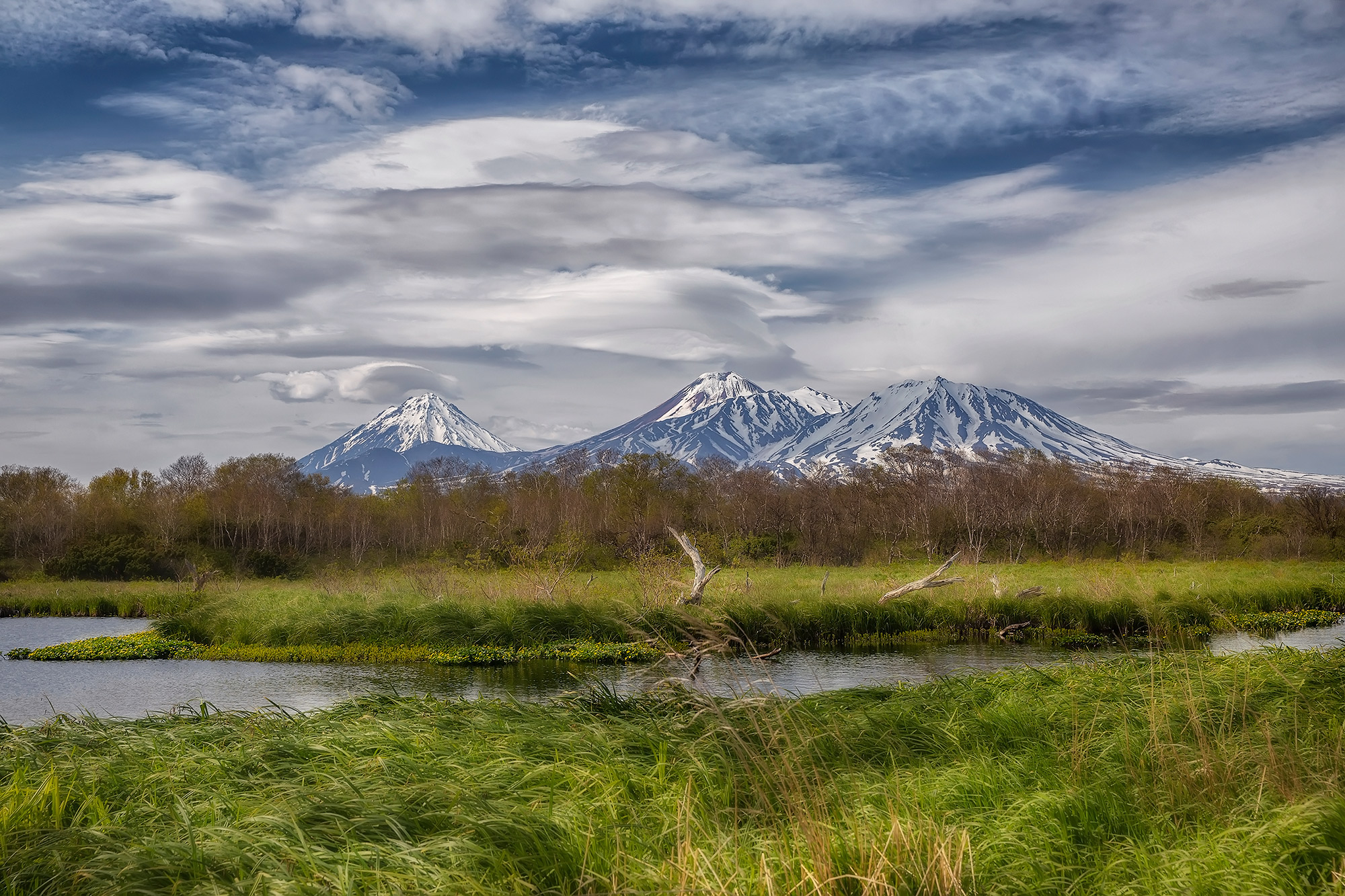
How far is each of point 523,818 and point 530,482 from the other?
89.2 m

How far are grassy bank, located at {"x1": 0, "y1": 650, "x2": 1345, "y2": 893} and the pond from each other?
20.8 ft

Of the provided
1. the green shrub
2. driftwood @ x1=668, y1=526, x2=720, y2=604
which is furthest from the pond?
the green shrub

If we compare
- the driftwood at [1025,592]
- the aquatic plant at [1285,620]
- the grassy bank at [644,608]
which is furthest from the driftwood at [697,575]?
the aquatic plant at [1285,620]

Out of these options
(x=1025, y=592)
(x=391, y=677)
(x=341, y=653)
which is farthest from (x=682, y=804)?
(x=1025, y=592)

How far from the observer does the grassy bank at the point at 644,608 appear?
22.1 meters

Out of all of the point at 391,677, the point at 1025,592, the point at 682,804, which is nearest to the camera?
the point at 682,804

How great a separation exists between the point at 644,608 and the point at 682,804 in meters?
15.8

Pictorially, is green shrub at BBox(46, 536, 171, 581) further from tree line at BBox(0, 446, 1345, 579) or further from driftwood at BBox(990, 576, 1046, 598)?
driftwood at BBox(990, 576, 1046, 598)

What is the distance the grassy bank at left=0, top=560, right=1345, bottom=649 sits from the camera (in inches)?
869

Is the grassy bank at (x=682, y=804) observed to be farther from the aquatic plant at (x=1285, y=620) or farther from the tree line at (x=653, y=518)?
the tree line at (x=653, y=518)

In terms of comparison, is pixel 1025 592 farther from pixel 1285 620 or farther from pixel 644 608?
pixel 644 608

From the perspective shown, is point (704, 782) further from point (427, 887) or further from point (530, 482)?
point (530, 482)

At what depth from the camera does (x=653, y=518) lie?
63.7 metres

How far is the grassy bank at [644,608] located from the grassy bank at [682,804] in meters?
9.77
